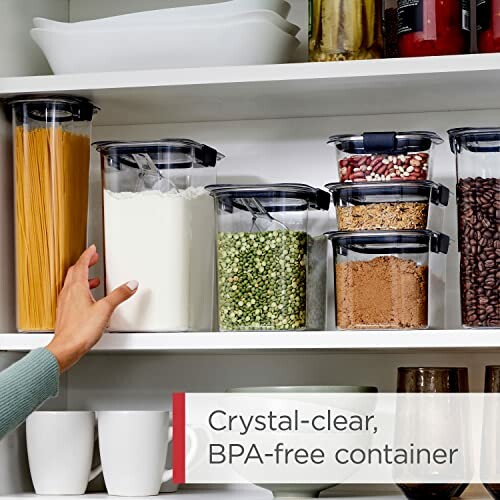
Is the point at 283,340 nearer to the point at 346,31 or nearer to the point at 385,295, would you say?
the point at 385,295

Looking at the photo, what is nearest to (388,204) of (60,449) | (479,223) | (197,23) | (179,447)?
(479,223)

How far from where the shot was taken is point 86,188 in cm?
150

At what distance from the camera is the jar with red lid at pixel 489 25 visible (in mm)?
1377

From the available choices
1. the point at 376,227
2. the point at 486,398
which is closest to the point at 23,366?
the point at 376,227

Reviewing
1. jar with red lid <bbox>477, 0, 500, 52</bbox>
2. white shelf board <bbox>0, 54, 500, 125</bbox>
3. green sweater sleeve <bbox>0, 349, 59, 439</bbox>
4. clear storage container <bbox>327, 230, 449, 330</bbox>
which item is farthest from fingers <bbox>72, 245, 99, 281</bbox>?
jar with red lid <bbox>477, 0, 500, 52</bbox>

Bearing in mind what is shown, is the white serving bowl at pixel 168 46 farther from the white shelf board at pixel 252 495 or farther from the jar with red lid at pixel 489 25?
the white shelf board at pixel 252 495

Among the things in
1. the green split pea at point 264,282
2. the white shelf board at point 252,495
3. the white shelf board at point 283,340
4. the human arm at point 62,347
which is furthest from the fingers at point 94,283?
the white shelf board at point 252,495

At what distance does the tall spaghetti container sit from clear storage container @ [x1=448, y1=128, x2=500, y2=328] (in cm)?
57

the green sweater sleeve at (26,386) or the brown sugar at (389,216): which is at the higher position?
the brown sugar at (389,216)

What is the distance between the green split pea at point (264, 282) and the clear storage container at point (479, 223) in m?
0.23

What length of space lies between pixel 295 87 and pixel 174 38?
0.19 meters

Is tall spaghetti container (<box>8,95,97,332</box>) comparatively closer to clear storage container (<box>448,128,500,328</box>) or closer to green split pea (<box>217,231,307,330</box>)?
green split pea (<box>217,231,307,330</box>)

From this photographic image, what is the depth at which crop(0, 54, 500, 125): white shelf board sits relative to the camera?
4.48 feet

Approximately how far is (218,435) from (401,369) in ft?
0.97
